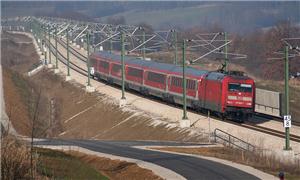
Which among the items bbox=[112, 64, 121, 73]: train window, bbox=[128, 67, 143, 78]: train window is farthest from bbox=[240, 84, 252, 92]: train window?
bbox=[112, 64, 121, 73]: train window

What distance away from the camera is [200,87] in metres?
53.2

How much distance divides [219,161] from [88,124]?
1288 inches

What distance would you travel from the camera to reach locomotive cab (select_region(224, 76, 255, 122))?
4922cm

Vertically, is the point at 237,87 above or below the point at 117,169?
above

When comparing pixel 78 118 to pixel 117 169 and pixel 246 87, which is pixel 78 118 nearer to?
pixel 246 87

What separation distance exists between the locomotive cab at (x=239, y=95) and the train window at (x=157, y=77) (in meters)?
13.7

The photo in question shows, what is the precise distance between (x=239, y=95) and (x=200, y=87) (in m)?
4.41

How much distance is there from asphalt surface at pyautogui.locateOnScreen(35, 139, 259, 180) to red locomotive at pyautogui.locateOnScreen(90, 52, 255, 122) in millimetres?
7082

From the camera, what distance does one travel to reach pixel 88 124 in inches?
2598

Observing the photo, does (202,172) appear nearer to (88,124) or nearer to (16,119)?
(16,119)

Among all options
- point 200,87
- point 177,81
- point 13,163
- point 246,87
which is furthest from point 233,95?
point 13,163

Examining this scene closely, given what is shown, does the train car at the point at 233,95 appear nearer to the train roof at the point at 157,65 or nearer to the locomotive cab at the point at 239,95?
the locomotive cab at the point at 239,95

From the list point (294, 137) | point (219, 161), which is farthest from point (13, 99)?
Result: point (219, 161)

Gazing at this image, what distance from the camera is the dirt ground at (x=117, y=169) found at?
30195mm
